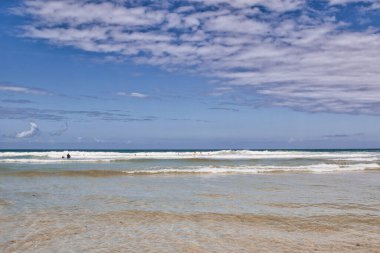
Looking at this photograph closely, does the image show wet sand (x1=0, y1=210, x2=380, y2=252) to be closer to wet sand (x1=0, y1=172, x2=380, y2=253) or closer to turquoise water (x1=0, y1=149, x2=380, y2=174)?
wet sand (x1=0, y1=172, x2=380, y2=253)

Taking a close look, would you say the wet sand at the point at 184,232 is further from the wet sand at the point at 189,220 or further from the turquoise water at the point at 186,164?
the turquoise water at the point at 186,164

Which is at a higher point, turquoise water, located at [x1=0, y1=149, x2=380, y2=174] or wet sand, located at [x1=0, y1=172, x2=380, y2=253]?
turquoise water, located at [x1=0, y1=149, x2=380, y2=174]

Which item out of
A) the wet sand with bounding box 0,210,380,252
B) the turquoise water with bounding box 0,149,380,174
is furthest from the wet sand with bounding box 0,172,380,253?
the turquoise water with bounding box 0,149,380,174

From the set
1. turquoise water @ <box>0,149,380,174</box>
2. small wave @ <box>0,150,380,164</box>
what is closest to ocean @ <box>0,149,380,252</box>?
turquoise water @ <box>0,149,380,174</box>

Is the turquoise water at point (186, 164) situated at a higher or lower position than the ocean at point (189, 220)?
higher

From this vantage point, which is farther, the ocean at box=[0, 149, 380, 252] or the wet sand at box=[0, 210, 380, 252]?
the ocean at box=[0, 149, 380, 252]

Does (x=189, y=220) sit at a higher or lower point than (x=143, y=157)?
lower

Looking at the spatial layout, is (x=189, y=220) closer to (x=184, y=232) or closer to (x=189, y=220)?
(x=189, y=220)

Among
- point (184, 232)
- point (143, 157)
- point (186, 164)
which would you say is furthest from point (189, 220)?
point (143, 157)

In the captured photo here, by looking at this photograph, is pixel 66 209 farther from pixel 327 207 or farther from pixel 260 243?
pixel 327 207

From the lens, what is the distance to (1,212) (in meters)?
12.5

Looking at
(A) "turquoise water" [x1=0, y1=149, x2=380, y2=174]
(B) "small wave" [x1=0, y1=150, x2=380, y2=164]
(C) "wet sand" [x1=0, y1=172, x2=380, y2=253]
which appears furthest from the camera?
(B) "small wave" [x1=0, y1=150, x2=380, y2=164]

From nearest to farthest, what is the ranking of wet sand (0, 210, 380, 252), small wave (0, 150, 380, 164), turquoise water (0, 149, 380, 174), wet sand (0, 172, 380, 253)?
wet sand (0, 210, 380, 252) < wet sand (0, 172, 380, 253) < turquoise water (0, 149, 380, 174) < small wave (0, 150, 380, 164)

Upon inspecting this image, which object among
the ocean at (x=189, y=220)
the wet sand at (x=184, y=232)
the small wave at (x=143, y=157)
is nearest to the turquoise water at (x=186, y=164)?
the small wave at (x=143, y=157)
